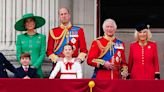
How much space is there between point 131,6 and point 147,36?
267 centimetres

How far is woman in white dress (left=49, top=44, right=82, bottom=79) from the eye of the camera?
9.55 meters

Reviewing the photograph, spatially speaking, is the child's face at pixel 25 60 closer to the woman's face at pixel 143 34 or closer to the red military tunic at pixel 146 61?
the red military tunic at pixel 146 61

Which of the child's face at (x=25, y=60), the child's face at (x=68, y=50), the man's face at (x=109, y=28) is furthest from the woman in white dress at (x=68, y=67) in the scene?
the man's face at (x=109, y=28)

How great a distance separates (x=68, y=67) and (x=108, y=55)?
0.66 metres

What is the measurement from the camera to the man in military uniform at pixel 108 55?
9742 mm

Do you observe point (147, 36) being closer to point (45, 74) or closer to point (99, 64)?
point (99, 64)

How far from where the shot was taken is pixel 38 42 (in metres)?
10.0

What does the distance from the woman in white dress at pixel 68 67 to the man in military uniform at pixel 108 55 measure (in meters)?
0.27

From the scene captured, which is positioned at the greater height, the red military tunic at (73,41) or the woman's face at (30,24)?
the woman's face at (30,24)

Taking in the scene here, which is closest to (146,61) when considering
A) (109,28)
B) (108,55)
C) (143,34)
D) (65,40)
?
(143,34)

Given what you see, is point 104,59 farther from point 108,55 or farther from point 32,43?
point 32,43

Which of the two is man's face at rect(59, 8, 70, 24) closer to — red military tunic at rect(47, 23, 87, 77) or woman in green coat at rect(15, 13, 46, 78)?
red military tunic at rect(47, 23, 87, 77)

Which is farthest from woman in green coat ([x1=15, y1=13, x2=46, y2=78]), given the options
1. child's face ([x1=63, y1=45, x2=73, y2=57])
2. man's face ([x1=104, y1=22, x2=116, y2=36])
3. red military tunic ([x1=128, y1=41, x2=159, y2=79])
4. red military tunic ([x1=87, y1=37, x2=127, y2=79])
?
red military tunic ([x1=128, y1=41, x2=159, y2=79])

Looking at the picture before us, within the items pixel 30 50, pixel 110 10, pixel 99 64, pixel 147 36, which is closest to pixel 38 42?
pixel 30 50
